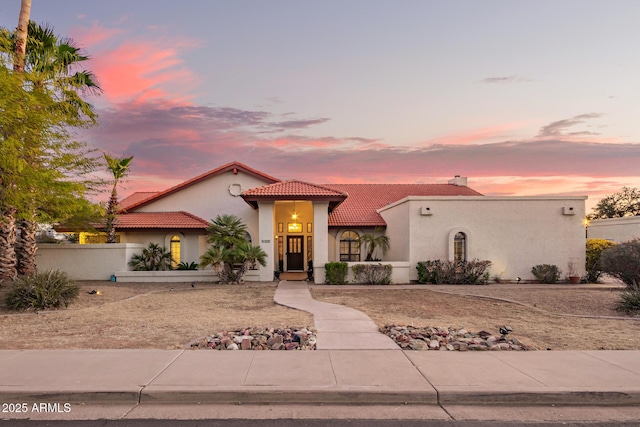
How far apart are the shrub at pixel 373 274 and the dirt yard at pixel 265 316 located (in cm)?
218

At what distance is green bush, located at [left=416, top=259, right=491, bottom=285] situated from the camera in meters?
20.7

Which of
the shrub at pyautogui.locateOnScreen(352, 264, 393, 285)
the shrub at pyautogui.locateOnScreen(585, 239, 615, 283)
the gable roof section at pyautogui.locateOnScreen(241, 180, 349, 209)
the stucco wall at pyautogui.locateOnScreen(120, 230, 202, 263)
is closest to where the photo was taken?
the shrub at pyautogui.locateOnScreen(352, 264, 393, 285)

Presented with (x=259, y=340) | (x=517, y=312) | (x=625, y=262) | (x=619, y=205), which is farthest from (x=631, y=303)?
(x=619, y=205)

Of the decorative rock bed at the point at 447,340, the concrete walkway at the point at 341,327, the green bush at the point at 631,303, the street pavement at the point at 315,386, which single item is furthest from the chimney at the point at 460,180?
the street pavement at the point at 315,386

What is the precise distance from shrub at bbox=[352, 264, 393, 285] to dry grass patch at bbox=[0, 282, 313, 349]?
5.43 m

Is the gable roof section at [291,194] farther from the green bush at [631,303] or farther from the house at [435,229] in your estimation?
the green bush at [631,303]

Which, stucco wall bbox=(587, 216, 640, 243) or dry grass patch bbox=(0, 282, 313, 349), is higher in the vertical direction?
stucco wall bbox=(587, 216, 640, 243)

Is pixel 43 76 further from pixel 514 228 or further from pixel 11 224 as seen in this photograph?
pixel 514 228

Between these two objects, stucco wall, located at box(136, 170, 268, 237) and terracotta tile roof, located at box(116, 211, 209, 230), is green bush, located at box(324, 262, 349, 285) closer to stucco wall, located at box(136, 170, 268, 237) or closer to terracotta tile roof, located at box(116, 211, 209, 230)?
stucco wall, located at box(136, 170, 268, 237)

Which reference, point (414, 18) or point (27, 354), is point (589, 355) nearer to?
point (27, 354)

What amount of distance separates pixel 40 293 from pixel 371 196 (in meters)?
22.2

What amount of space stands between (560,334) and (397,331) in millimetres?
3711

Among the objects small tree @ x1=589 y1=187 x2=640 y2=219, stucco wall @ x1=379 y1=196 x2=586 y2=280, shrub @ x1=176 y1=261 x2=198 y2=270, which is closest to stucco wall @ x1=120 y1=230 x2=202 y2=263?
shrub @ x1=176 y1=261 x2=198 y2=270

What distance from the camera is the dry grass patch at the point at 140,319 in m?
8.59
